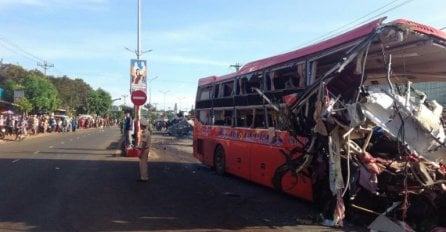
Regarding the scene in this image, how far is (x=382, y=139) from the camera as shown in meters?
8.84

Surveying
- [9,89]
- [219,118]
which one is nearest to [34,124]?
[9,89]

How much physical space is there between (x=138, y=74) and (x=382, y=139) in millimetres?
15193

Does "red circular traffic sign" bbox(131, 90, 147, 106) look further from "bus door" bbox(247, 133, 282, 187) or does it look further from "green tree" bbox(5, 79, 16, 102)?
"green tree" bbox(5, 79, 16, 102)

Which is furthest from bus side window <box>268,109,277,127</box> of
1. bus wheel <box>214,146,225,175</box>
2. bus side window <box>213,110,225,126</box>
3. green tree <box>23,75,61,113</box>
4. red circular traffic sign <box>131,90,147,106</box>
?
green tree <box>23,75,61,113</box>

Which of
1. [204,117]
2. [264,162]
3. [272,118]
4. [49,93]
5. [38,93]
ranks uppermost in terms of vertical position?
[49,93]

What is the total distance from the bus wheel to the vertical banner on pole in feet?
21.8

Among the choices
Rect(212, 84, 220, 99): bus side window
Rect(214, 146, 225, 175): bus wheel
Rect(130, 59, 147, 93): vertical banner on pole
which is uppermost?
Rect(130, 59, 147, 93): vertical banner on pole

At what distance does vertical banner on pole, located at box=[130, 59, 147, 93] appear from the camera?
22.5 m

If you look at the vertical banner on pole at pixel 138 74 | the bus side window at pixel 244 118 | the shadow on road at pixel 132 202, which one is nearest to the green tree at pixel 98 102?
the vertical banner on pole at pixel 138 74

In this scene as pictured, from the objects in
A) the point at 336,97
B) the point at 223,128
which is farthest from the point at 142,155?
the point at 336,97

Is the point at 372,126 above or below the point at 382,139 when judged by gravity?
above

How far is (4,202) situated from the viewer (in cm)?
1042

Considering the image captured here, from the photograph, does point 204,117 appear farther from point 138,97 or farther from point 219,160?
point 138,97

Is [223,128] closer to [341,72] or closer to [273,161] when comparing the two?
[273,161]
